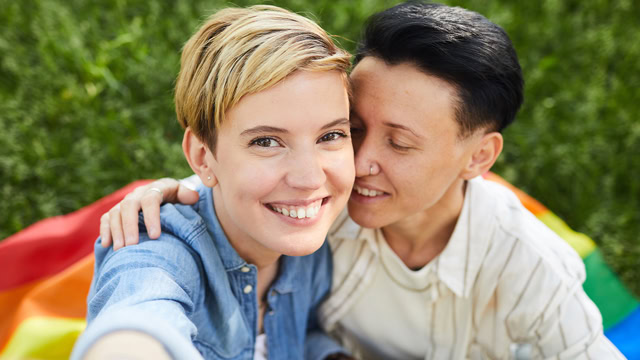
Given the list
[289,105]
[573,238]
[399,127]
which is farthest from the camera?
[573,238]

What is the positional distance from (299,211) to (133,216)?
549 millimetres

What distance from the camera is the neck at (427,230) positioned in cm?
247

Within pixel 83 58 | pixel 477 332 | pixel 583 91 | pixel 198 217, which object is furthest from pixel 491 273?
pixel 83 58

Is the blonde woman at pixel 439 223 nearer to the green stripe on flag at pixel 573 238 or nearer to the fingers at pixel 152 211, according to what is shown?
the fingers at pixel 152 211

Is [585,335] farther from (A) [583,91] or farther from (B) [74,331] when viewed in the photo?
(A) [583,91]

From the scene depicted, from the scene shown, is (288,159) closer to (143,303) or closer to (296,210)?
(296,210)

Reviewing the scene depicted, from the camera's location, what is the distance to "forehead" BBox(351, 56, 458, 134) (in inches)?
82.4

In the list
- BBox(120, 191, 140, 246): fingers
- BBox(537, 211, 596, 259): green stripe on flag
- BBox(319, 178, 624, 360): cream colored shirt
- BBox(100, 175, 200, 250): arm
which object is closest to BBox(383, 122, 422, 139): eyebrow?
BBox(319, 178, 624, 360): cream colored shirt

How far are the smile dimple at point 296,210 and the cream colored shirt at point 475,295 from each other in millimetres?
646

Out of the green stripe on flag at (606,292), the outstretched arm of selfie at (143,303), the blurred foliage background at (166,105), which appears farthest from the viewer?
the blurred foliage background at (166,105)

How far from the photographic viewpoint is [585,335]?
2.25m

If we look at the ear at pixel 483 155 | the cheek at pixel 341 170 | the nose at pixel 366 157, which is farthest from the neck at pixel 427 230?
the cheek at pixel 341 170

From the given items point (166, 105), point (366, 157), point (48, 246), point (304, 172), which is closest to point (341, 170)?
point (304, 172)

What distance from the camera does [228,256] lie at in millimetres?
2100
